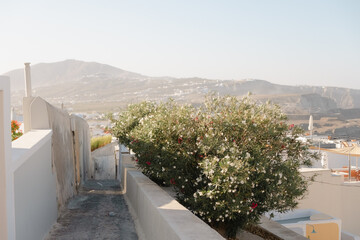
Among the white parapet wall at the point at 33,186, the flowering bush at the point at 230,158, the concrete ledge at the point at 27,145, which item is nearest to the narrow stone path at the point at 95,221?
the white parapet wall at the point at 33,186

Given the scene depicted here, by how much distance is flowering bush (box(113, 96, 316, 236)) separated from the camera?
20.1 ft

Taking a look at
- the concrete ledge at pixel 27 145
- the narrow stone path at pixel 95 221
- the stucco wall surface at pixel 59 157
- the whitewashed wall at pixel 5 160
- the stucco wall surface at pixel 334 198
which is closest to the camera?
the whitewashed wall at pixel 5 160

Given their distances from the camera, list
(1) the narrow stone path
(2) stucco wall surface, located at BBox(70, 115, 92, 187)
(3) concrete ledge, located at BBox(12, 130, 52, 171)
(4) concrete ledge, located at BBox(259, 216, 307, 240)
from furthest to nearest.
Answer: (2) stucco wall surface, located at BBox(70, 115, 92, 187), (4) concrete ledge, located at BBox(259, 216, 307, 240), (1) the narrow stone path, (3) concrete ledge, located at BBox(12, 130, 52, 171)

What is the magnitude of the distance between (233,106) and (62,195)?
4.16 meters

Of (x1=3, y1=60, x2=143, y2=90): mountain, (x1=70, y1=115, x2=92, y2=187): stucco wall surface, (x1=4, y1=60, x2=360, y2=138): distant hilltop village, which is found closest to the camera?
(x1=70, y1=115, x2=92, y2=187): stucco wall surface

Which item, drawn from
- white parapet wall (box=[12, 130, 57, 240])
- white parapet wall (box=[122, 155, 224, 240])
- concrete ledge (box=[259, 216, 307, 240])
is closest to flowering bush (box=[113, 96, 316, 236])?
white parapet wall (box=[122, 155, 224, 240])

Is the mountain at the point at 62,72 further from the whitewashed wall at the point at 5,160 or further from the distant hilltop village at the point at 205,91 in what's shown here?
the whitewashed wall at the point at 5,160

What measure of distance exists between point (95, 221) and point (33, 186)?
2660 mm

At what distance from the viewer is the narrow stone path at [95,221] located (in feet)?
23.1

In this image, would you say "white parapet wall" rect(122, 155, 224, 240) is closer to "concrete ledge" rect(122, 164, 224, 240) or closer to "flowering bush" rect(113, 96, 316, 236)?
"concrete ledge" rect(122, 164, 224, 240)

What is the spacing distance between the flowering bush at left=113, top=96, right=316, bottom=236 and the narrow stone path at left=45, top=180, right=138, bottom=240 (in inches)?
46.9

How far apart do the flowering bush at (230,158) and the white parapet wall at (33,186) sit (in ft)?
6.46

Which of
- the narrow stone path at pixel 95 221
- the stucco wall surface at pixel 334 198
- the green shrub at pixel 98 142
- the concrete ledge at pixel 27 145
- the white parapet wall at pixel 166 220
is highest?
the concrete ledge at pixel 27 145

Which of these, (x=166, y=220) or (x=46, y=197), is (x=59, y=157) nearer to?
(x=46, y=197)
